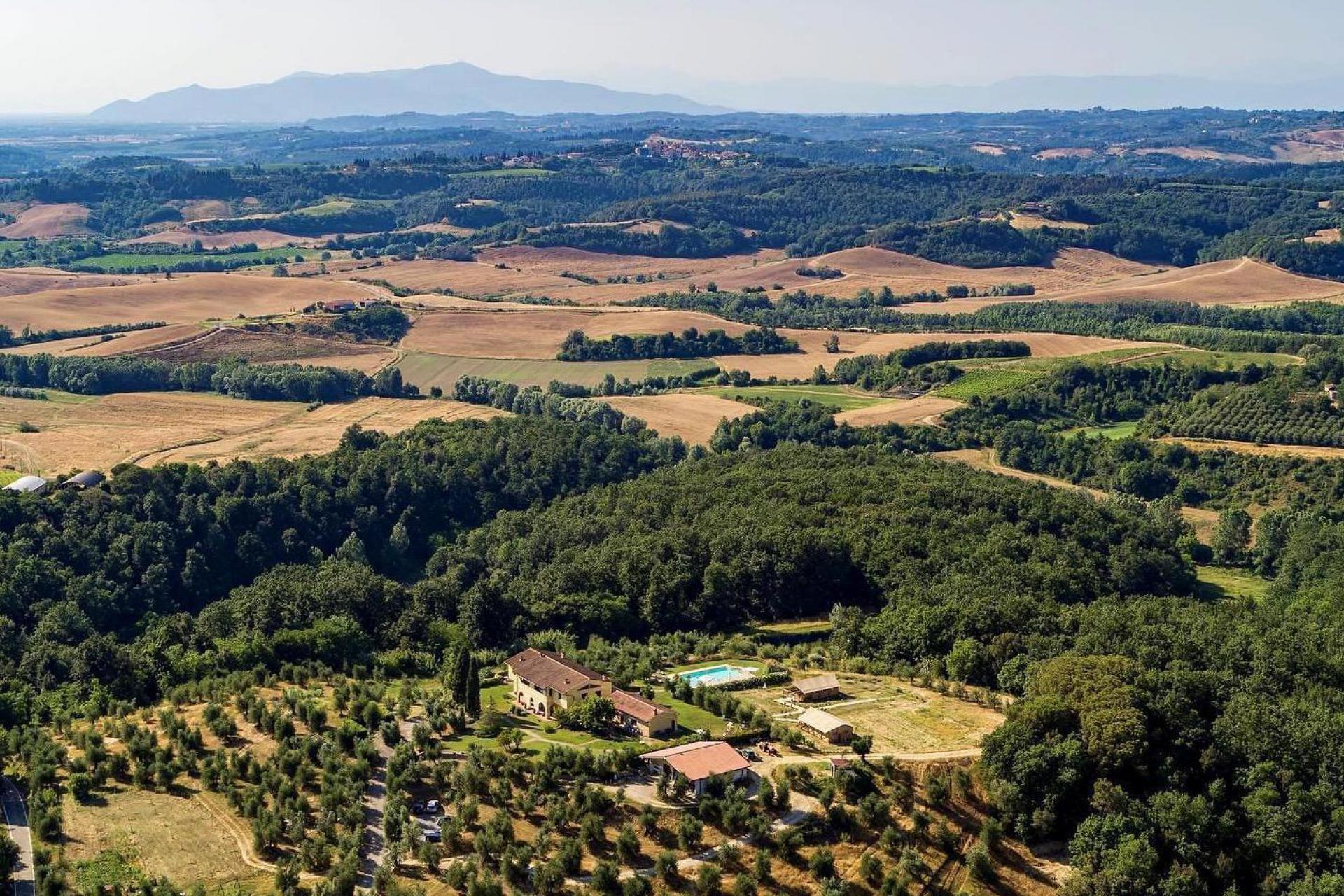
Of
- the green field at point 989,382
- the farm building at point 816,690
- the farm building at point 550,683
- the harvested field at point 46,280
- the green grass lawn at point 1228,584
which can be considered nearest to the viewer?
the farm building at point 550,683

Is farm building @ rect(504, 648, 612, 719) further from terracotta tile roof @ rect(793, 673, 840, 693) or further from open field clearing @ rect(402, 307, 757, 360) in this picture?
open field clearing @ rect(402, 307, 757, 360)

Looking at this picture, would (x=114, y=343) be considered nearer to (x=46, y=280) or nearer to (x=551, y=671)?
(x=46, y=280)

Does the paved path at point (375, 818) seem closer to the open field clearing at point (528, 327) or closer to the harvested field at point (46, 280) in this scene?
the open field clearing at point (528, 327)

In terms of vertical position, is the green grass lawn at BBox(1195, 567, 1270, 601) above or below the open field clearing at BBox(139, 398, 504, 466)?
below

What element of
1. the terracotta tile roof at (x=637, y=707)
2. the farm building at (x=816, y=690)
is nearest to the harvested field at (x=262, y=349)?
the farm building at (x=816, y=690)

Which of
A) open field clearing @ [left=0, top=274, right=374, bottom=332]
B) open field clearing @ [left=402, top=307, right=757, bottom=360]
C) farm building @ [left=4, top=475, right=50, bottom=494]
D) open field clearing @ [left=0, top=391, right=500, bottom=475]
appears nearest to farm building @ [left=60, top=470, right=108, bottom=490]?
farm building @ [left=4, top=475, right=50, bottom=494]

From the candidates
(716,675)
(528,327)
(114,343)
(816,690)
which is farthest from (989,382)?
(114,343)
